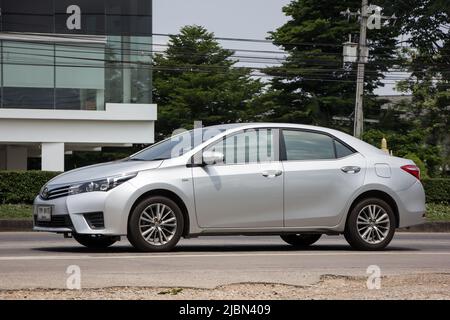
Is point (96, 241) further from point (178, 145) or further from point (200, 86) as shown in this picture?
point (200, 86)

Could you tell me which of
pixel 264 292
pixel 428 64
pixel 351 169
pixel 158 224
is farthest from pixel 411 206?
pixel 428 64

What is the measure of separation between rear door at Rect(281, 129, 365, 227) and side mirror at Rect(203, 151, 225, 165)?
878mm

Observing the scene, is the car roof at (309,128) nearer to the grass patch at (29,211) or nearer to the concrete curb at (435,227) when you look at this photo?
the grass patch at (29,211)

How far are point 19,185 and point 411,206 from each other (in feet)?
42.3

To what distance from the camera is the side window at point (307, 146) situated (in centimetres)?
1204

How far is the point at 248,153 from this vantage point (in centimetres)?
1184

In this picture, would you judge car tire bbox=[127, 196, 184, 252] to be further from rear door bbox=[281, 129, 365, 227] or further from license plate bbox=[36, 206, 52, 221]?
rear door bbox=[281, 129, 365, 227]

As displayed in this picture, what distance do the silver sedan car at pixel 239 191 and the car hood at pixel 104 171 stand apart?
0.01 metres

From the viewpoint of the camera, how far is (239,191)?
11562 millimetres

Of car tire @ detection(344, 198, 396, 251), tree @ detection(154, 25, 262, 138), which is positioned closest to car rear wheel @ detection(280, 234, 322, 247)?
car tire @ detection(344, 198, 396, 251)

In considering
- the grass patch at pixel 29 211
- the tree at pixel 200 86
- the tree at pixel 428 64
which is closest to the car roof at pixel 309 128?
the grass patch at pixel 29 211

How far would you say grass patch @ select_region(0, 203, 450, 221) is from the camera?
20.7 metres

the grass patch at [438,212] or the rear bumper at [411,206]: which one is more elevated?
the rear bumper at [411,206]
